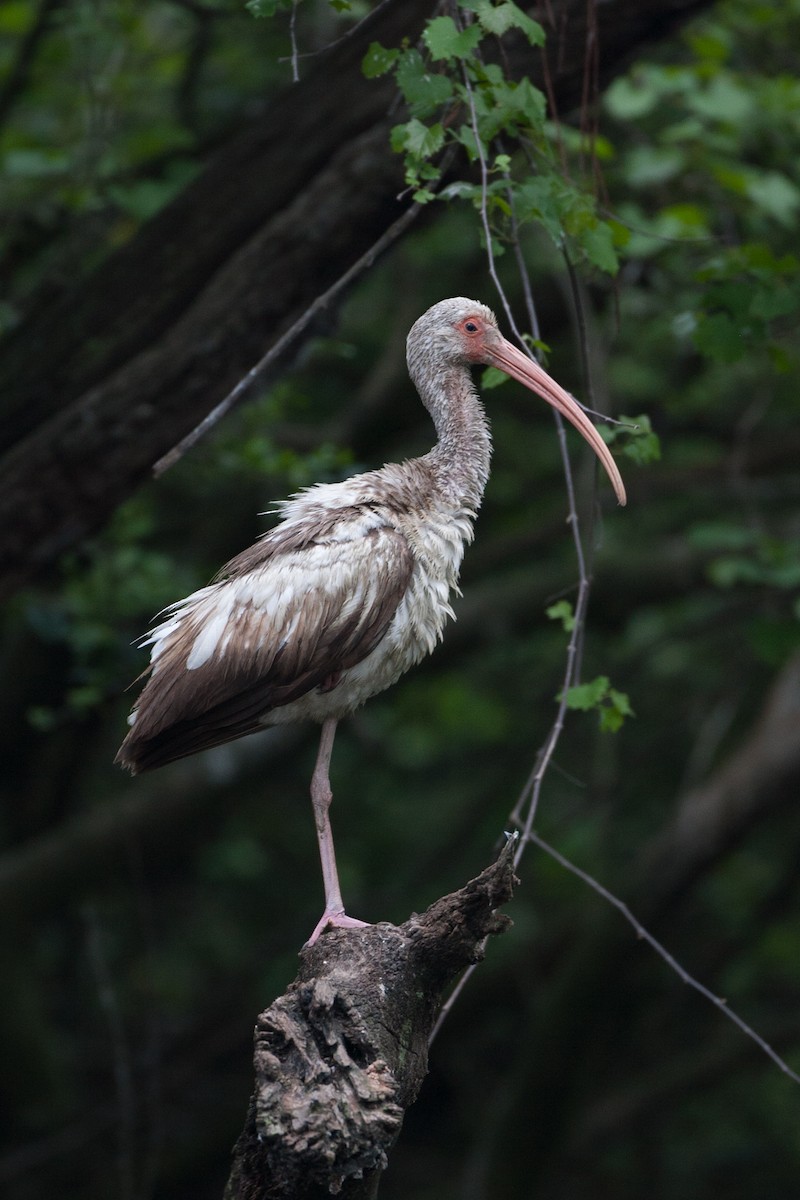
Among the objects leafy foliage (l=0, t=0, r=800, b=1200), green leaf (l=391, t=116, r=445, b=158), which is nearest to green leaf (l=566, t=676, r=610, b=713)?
leafy foliage (l=0, t=0, r=800, b=1200)

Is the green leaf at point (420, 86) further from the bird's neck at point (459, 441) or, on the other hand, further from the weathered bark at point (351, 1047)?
the weathered bark at point (351, 1047)

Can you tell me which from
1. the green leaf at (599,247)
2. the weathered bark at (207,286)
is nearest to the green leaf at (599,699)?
the green leaf at (599,247)

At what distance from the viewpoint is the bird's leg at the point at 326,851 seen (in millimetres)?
4855

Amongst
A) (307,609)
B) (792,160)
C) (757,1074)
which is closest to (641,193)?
(792,160)

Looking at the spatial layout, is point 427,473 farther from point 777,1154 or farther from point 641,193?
point 777,1154

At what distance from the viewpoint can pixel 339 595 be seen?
16.1ft

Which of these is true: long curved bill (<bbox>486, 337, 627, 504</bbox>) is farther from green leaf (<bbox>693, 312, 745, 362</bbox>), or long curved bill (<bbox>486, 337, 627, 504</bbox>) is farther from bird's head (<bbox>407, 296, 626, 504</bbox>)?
green leaf (<bbox>693, 312, 745, 362</bbox>)

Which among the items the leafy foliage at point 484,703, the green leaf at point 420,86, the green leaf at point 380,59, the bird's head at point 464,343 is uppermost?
the green leaf at point 380,59

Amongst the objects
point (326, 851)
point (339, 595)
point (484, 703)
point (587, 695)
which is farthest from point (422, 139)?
point (484, 703)

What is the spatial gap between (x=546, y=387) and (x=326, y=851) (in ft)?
6.05

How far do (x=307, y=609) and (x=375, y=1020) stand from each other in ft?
4.92

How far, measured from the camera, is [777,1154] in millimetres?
13328

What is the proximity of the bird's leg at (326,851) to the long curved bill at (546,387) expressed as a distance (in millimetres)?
1416

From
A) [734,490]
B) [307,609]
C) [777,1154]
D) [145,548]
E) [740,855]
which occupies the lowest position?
[777,1154]
